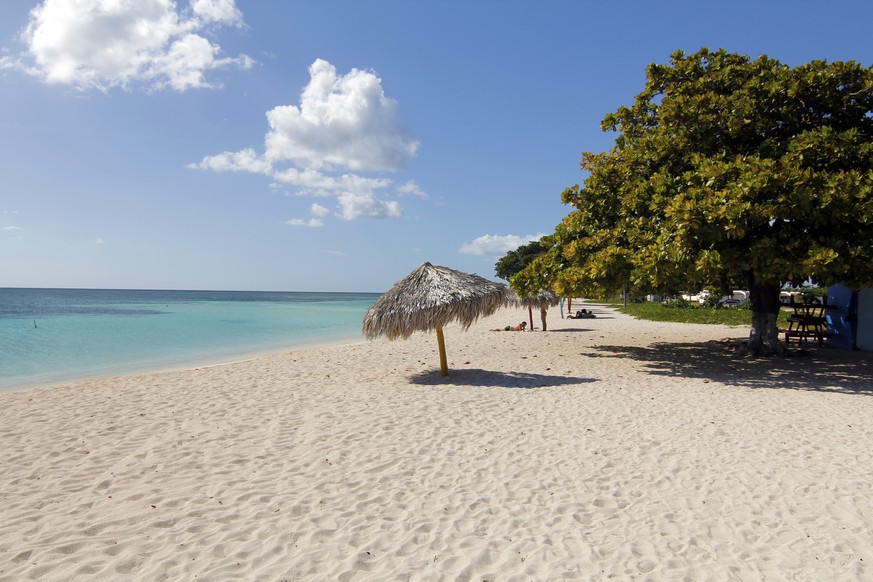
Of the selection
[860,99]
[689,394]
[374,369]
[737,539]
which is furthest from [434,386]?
[860,99]

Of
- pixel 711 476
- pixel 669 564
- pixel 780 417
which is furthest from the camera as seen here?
pixel 780 417

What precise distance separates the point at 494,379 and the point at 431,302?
1.97 metres

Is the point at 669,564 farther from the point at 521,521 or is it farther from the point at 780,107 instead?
the point at 780,107

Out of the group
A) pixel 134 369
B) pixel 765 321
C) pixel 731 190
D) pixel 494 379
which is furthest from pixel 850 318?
pixel 134 369

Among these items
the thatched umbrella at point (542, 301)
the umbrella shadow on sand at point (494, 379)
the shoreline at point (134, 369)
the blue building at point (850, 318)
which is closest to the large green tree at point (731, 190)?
the umbrella shadow on sand at point (494, 379)

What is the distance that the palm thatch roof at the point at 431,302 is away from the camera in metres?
9.27

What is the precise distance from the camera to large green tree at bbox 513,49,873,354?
28.4 ft

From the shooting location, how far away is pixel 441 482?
4.54 m

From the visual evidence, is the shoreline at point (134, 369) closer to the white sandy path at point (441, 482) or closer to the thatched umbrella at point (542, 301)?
the white sandy path at point (441, 482)

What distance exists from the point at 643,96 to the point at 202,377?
12.3 metres

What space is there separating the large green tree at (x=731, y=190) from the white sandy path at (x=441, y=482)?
2344 millimetres

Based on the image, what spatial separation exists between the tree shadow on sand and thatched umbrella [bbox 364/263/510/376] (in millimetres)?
3948

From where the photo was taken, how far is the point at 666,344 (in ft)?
49.1

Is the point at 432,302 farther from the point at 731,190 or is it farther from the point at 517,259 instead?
the point at 517,259
